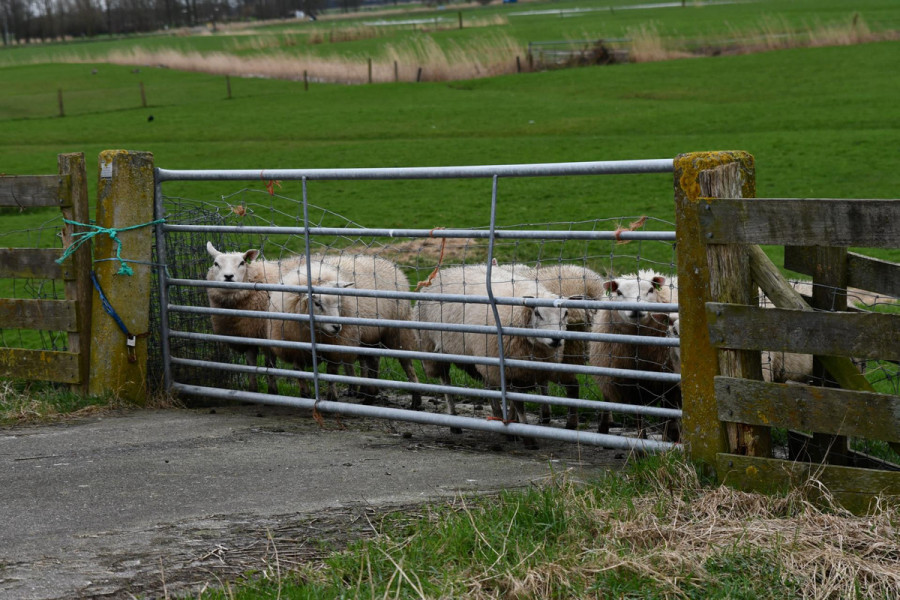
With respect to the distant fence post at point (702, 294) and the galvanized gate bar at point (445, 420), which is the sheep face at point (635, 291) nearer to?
the galvanized gate bar at point (445, 420)

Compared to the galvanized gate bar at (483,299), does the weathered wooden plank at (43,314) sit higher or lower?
lower

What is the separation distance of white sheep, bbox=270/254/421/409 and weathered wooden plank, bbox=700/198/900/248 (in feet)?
11.5

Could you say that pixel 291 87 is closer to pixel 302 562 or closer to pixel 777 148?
pixel 777 148

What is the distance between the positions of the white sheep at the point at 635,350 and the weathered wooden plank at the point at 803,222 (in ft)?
6.27

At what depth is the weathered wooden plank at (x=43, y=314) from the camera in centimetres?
686

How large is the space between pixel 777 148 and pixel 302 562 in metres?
21.5

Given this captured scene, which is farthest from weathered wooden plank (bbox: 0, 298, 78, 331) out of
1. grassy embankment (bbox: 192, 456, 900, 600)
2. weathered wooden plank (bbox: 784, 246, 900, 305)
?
weathered wooden plank (bbox: 784, 246, 900, 305)

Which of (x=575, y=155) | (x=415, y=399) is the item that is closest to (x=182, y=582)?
(x=415, y=399)

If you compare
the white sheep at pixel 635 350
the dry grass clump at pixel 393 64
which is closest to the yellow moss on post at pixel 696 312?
the white sheep at pixel 635 350

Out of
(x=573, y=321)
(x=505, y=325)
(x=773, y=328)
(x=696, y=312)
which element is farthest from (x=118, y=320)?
(x=773, y=328)

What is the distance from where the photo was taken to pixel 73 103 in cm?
4559

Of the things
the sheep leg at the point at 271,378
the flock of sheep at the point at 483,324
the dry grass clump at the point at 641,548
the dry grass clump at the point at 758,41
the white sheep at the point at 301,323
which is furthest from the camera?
the dry grass clump at the point at 758,41

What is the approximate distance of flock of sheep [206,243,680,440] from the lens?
6.52 meters

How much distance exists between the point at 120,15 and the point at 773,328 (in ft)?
430
